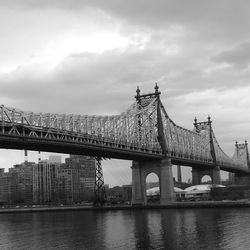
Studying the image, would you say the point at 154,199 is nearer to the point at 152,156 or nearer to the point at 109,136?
the point at 152,156

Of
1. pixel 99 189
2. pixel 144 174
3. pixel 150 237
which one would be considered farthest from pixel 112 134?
pixel 150 237

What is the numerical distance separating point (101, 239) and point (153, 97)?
2885 inches

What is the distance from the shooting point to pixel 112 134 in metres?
101

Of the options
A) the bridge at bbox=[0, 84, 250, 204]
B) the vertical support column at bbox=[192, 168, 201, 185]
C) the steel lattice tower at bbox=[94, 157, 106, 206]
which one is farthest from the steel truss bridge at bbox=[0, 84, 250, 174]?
the steel lattice tower at bbox=[94, 157, 106, 206]

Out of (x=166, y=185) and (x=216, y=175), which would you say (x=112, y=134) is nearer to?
(x=166, y=185)

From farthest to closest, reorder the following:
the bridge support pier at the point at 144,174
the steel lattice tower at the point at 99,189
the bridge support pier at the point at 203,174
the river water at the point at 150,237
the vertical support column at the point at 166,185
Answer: the bridge support pier at the point at 203,174 < the steel lattice tower at the point at 99,189 < the bridge support pier at the point at 144,174 < the vertical support column at the point at 166,185 < the river water at the point at 150,237

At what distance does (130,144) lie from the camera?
10112cm

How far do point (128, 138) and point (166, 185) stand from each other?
13.4 meters

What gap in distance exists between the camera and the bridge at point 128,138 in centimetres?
7494

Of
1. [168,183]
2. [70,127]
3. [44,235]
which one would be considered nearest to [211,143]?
[168,183]

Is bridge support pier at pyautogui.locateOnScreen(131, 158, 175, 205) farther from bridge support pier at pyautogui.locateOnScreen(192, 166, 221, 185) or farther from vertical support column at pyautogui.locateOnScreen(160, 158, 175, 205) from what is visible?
bridge support pier at pyautogui.locateOnScreen(192, 166, 221, 185)

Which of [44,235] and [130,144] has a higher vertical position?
[130,144]

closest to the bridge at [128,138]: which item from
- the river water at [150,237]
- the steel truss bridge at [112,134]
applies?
the steel truss bridge at [112,134]

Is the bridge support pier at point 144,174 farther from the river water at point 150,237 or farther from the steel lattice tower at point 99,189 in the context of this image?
the river water at point 150,237
